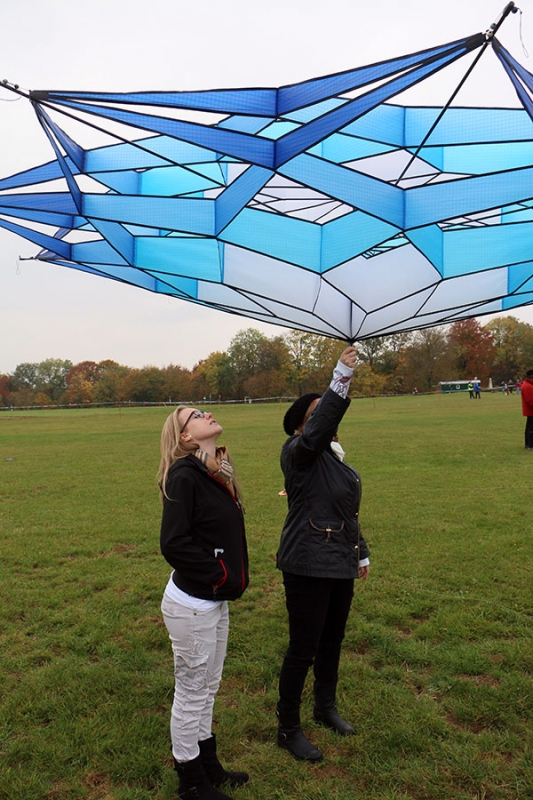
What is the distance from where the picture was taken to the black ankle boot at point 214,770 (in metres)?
2.88

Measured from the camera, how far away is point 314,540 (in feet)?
10.2

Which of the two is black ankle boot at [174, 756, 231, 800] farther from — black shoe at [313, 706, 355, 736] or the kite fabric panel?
the kite fabric panel

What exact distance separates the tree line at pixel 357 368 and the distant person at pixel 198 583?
5576cm

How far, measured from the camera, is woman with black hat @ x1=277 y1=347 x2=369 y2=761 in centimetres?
302

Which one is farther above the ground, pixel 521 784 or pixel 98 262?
pixel 98 262

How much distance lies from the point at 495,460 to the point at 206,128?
40.5ft

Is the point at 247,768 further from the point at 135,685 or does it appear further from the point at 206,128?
the point at 206,128

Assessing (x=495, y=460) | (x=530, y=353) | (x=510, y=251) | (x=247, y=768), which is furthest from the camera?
(x=530, y=353)

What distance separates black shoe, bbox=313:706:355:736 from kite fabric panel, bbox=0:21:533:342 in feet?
9.09

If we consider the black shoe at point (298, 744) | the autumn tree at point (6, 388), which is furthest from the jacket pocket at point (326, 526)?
the autumn tree at point (6, 388)

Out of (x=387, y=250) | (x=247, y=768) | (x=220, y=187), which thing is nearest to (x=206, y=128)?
(x=220, y=187)

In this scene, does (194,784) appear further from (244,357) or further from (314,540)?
(244,357)

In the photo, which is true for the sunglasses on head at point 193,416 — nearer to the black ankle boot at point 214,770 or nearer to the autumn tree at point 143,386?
the black ankle boot at point 214,770

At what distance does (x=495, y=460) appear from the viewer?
1325cm
